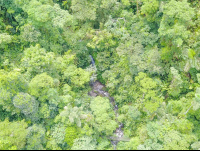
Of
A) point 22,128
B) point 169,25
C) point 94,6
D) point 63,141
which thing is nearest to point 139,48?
point 169,25

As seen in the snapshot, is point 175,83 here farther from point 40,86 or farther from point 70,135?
point 40,86

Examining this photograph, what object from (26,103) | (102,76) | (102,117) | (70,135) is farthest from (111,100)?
(26,103)

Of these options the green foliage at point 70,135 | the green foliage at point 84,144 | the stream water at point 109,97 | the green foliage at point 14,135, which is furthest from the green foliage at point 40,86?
the stream water at point 109,97

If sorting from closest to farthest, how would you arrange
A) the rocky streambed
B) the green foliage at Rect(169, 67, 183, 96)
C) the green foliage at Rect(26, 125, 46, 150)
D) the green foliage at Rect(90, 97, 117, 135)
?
the green foliage at Rect(26, 125, 46, 150)
the green foliage at Rect(169, 67, 183, 96)
the green foliage at Rect(90, 97, 117, 135)
the rocky streambed

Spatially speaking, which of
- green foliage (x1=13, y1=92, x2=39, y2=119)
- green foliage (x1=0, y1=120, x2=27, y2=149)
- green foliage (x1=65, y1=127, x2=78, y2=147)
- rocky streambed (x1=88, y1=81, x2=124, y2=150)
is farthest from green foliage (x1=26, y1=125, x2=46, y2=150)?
rocky streambed (x1=88, y1=81, x2=124, y2=150)

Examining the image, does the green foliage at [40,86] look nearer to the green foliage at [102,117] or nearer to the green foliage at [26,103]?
the green foliage at [26,103]

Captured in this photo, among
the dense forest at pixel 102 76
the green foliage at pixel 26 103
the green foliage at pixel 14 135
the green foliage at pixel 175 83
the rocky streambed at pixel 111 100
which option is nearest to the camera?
the green foliage at pixel 14 135

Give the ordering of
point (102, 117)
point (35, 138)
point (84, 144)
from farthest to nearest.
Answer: point (102, 117) < point (84, 144) < point (35, 138)

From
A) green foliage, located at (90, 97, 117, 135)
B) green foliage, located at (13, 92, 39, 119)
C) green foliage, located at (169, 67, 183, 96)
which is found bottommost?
green foliage, located at (90, 97, 117, 135)

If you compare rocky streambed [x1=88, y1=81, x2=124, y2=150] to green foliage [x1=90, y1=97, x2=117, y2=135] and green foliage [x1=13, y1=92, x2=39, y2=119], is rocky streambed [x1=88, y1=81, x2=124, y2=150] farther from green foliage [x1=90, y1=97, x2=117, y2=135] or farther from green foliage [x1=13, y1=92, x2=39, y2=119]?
green foliage [x1=13, y1=92, x2=39, y2=119]
